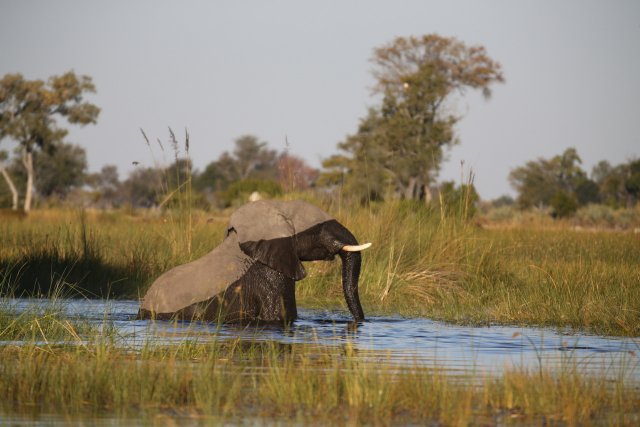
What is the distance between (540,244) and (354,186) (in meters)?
26.6

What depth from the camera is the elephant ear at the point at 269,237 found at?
978 cm

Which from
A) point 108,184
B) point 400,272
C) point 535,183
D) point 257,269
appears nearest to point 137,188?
point 108,184

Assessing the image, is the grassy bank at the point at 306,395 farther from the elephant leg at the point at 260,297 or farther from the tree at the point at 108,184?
the tree at the point at 108,184

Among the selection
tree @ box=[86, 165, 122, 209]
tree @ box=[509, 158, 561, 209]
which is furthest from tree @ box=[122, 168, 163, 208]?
tree @ box=[509, 158, 561, 209]

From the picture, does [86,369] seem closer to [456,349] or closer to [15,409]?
[15,409]

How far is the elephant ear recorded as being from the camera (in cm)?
978

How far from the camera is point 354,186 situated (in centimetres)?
5053

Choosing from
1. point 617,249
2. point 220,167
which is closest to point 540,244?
point 617,249

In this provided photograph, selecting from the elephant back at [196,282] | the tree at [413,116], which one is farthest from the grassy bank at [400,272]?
the tree at [413,116]

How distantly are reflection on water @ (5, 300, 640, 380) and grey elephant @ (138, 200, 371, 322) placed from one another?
0.20 meters

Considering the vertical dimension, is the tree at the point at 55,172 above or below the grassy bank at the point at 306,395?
above

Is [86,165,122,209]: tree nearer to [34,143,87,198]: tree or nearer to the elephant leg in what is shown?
[34,143,87,198]: tree

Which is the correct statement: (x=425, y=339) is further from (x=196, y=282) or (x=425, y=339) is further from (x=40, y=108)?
(x=40, y=108)

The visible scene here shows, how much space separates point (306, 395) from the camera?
5805mm
